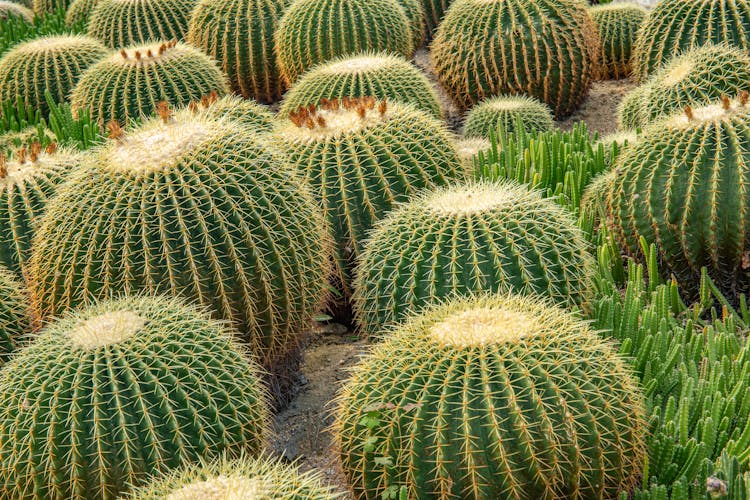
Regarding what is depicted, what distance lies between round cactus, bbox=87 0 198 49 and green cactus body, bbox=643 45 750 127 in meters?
4.67

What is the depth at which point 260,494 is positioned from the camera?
2236 millimetres

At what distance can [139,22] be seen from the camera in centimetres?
862

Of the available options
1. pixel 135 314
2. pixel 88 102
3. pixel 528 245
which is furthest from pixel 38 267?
pixel 88 102

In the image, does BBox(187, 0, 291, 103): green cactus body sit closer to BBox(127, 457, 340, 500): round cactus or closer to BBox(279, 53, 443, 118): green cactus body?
BBox(279, 53, 443, 118): green cactus body

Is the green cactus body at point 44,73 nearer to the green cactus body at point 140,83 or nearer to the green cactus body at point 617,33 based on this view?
the green cactus body at point 140,83

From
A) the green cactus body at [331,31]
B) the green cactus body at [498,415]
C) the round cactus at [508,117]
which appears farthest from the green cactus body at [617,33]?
the green cactus body at [498,415]

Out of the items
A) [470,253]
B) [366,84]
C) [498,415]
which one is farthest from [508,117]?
[498,415]

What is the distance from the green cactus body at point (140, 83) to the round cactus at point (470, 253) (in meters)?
2.84

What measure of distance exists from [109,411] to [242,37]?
5.67m

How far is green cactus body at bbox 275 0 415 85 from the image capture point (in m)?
7.45

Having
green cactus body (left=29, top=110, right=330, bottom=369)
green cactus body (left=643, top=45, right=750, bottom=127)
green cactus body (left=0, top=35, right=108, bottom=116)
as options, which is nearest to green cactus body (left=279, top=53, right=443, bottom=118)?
green cactus body (left=643, top=45, right=750, bottom=127)

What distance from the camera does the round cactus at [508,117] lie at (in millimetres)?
6797

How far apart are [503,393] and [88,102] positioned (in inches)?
185

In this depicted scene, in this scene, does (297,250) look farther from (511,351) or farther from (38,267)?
(511,351)
